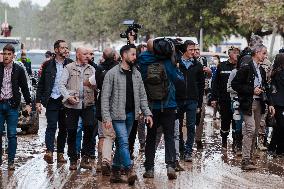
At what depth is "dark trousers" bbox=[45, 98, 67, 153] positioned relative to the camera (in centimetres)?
1220

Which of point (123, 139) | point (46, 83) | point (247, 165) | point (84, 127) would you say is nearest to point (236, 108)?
point (247, 165)

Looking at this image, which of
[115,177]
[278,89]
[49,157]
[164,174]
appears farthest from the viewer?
[278,89]

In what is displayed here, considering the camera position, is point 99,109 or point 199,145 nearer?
point 99,109

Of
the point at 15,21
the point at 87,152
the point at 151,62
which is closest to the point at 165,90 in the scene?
the point at 151,62

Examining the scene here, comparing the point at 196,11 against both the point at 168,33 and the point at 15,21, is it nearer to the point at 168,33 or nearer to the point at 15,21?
the point at 168,33

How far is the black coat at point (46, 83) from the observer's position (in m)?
12.2

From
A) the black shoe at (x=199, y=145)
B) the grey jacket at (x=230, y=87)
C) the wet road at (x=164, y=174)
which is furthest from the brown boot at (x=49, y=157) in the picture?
the black shoe at (x=199, y=145)

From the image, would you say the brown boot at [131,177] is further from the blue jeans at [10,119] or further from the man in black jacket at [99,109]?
the blue jeans at [10,119]

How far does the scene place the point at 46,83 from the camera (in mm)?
12203

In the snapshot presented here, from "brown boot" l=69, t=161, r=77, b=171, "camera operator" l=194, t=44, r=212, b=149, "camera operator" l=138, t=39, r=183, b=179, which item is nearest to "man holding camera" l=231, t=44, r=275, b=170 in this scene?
"camera operator" l=194, t=44, r=212, b=149

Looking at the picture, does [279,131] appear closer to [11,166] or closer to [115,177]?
[115,177]

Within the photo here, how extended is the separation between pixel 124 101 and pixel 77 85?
141 centimetres

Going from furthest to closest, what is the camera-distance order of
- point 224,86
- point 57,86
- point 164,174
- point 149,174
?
1. point 224,86
2. point 57,86
3. point 164,174
4. point 149,174

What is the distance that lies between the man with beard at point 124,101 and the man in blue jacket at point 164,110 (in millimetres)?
286
